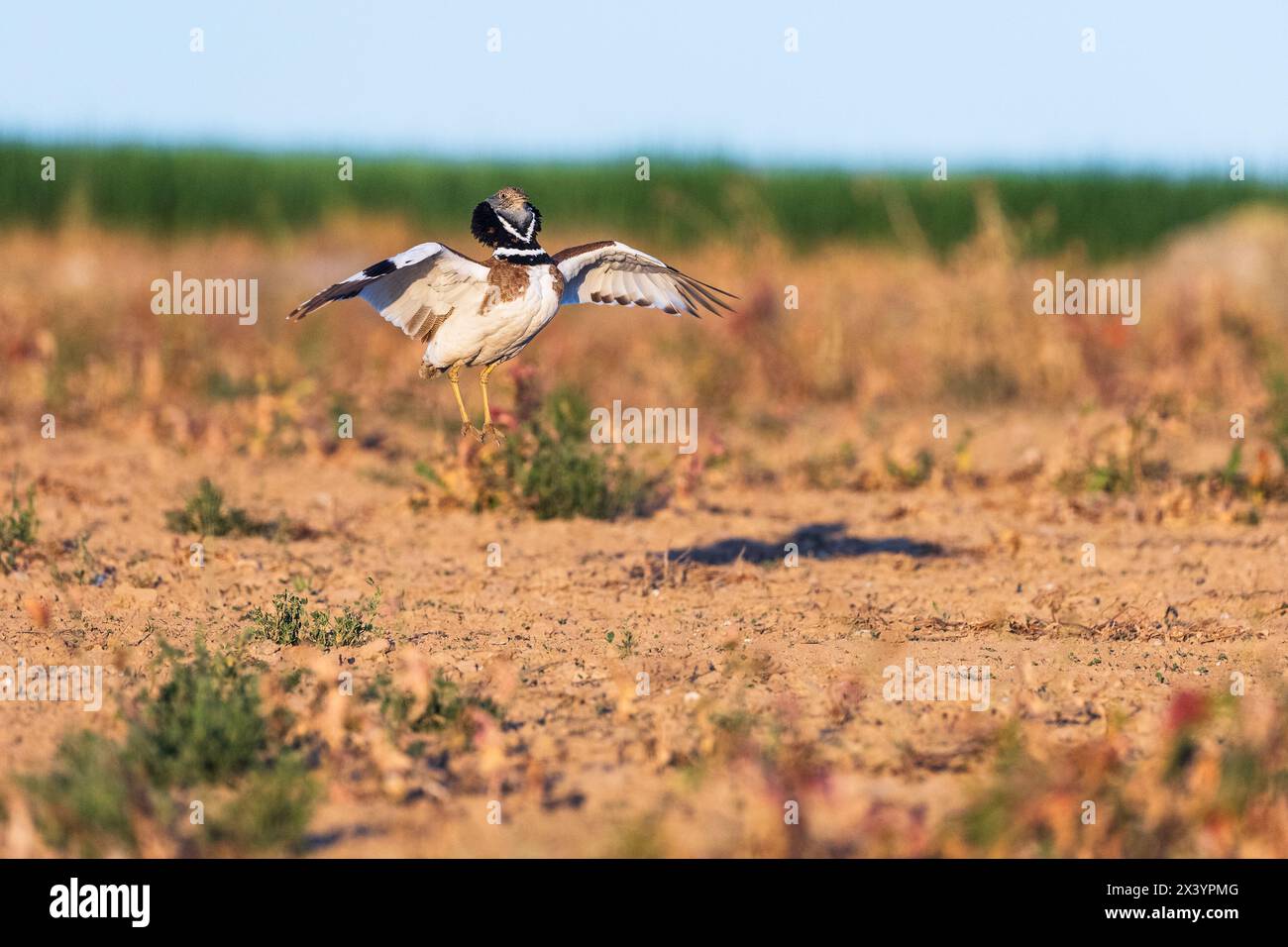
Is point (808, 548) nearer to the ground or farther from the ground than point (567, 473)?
nearer to the ground

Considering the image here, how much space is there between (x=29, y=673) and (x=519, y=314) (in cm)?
205

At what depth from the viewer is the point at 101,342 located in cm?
1085

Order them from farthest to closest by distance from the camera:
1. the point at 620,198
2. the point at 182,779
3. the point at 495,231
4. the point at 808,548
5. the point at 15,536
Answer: the point at 620,198
the point at 808,548
the point at 15,536
the point at 495,231
the point at 182,779

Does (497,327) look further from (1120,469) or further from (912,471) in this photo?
(1120,469)

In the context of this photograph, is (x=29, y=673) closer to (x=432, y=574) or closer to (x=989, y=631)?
(x=432, y=574)

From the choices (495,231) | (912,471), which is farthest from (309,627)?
(912,471)

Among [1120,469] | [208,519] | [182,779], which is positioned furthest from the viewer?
[1120,469]

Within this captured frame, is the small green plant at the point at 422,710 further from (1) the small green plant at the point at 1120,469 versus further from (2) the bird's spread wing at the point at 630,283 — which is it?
(1) the small green plant at the point at 1120,469

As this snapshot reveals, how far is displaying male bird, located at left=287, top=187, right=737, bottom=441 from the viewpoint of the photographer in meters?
5.39

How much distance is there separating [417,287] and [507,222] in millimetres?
433

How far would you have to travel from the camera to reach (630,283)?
6227 millimetres

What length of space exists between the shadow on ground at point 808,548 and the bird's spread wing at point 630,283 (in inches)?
44.8
